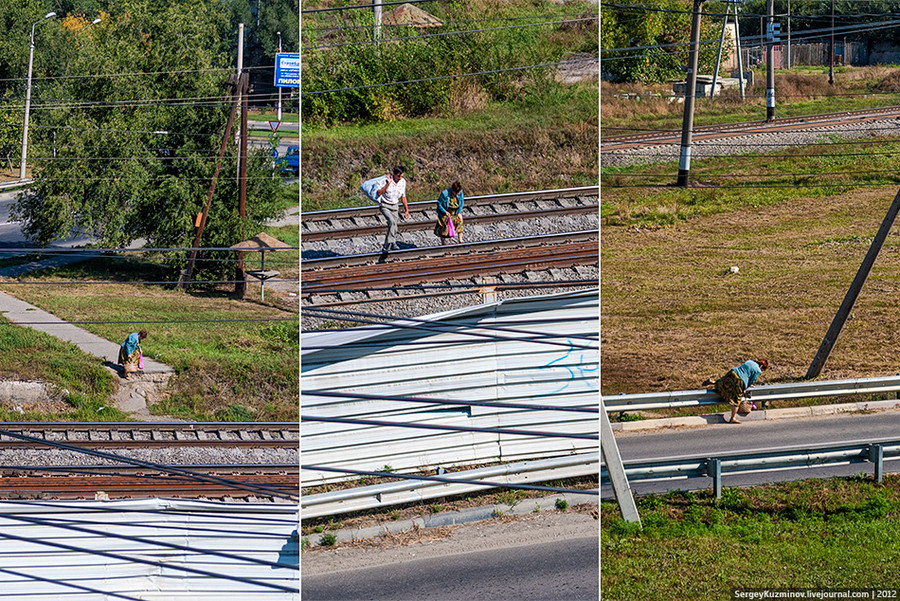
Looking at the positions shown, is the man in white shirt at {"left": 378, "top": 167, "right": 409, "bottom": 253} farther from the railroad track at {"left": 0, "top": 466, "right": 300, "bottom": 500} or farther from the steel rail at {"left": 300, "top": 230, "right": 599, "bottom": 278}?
the railroad track at {"left": 0, "top": 466, "right": 300, "bottom": 500}

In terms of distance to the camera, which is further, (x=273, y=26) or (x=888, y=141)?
(x=888, y=141)

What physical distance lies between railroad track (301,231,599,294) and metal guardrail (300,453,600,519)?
65 centimetres

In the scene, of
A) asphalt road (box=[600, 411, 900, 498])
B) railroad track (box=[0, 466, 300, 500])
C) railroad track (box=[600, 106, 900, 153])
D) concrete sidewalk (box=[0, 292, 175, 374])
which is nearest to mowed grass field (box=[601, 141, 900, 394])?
railroad track (box=[600, 106, 900, 153])

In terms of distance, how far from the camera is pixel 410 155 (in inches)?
129

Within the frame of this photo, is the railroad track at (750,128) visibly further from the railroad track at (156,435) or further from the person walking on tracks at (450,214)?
the person walking on tracks at (450,214)

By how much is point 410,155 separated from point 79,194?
18.0 meters

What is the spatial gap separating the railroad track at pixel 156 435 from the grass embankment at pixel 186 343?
1.52 metres

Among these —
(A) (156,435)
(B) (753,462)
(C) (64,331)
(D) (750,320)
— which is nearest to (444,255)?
(B) (753,462)

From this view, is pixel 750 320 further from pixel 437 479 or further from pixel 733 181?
pixel 437 479

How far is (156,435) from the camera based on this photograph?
12547 mm

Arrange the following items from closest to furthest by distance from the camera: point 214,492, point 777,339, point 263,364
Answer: point 214,492, point 777,339, point 263,364

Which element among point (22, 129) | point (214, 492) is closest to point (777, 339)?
point (214, 492)

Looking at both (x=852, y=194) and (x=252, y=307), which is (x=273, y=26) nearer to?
(x=252, y=307)

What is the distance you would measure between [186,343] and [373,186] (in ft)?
46.3
